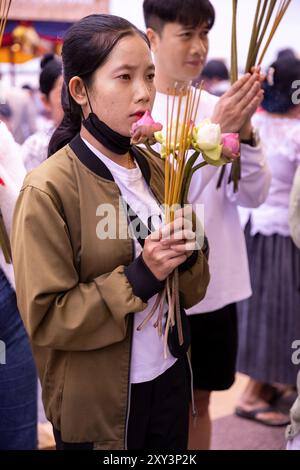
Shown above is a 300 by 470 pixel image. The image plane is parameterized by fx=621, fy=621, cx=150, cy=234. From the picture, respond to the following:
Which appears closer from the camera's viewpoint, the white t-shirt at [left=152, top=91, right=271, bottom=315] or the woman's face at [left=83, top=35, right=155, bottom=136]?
the woman's face at [left=83, top=35, right=155, bottom=136]

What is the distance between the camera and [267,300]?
293 centimetres

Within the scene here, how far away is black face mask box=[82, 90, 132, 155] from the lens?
1.29 m

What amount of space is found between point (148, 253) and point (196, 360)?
2.95 feet

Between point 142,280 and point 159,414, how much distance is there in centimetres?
35

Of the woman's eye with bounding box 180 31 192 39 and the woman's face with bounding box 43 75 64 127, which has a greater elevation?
the woman's eye with bounding box 180 31 192 39

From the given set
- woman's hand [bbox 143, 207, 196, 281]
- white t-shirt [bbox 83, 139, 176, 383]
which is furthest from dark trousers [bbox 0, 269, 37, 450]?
woman's hand [bbox 143, 207, 196, 281]

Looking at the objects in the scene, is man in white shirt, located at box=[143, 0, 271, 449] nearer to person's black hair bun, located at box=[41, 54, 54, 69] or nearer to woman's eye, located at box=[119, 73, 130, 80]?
woman's eye, located at box=[119, 73, 130, 80]

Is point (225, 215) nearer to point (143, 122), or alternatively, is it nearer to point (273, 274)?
point (143, 122)

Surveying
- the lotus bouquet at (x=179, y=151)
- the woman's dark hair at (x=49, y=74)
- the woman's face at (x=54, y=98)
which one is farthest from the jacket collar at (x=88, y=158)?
the woman's dark hair at (x=49, y=74)

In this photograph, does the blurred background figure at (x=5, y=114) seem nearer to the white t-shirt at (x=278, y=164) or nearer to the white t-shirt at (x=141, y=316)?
the white t-shirt at (x=141, y=316)

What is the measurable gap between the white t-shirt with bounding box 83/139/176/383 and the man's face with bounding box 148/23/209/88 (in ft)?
1.91
